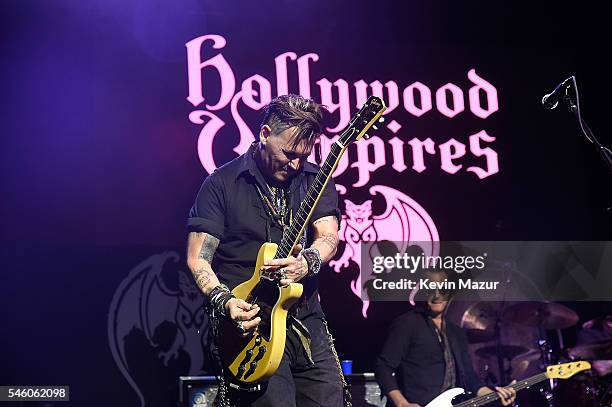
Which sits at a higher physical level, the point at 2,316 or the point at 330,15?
the point at 330,15

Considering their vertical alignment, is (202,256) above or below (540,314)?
above

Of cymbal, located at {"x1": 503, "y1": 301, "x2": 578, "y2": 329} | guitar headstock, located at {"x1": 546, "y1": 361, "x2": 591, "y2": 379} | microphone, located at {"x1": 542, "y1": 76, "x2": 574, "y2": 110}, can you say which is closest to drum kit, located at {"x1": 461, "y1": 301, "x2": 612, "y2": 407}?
cymbal, located at {"x1": 503, "y1": 301, "x2": 578, "y2": 329}

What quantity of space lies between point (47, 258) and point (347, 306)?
2305mm

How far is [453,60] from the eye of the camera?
6387 millimetres

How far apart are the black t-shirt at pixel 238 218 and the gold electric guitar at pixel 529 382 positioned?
2.46m

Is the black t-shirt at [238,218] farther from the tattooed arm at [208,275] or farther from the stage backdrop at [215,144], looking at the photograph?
the stage backdrop at [215,144]

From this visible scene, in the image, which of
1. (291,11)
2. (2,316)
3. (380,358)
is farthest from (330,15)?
(2,316)

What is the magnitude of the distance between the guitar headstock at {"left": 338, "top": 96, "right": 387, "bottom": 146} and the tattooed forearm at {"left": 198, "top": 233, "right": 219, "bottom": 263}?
30.7 inches

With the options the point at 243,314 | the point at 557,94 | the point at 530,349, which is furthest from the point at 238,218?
the point at 530,349

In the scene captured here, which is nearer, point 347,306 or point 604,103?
point 347,306

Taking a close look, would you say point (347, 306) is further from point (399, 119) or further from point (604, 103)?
point (604, 103)

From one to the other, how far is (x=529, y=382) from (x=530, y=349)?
30cm

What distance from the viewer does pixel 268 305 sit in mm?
3514

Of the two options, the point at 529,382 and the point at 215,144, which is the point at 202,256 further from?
the point at 529,382
